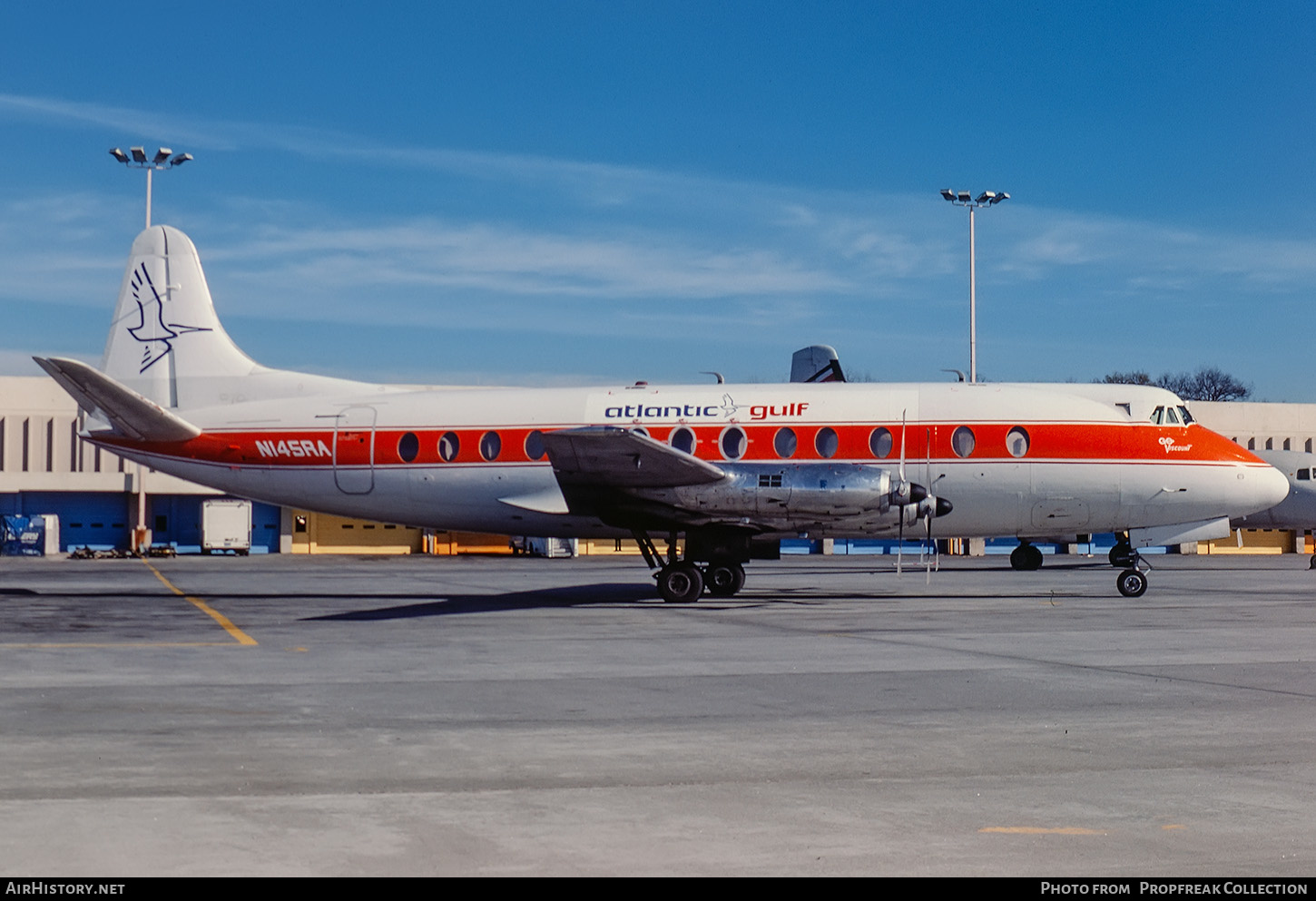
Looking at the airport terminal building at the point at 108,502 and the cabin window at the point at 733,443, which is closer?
the cabin window at the point at 733,443

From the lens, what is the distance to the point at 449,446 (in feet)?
88.0

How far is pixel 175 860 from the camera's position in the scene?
21.0 ft

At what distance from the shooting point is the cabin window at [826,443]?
2573 centimetres

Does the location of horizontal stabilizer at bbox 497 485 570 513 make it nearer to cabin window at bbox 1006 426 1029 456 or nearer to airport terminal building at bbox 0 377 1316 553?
cabin window at bbox 1006 426 1029 456

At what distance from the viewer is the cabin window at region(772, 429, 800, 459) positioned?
25.8 metres

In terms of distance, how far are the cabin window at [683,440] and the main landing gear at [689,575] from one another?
183cm

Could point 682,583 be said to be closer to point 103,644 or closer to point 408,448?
point 408,448

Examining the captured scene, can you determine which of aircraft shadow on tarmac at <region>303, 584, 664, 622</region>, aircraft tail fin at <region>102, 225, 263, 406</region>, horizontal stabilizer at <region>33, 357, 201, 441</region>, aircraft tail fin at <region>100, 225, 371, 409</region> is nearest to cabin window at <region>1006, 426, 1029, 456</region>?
aircraft shadow on tarmac at <region>303, 584, 664, 622</region>

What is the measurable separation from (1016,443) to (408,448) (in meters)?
12.6

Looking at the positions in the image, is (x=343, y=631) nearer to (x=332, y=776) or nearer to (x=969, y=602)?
(x=332, y=776)

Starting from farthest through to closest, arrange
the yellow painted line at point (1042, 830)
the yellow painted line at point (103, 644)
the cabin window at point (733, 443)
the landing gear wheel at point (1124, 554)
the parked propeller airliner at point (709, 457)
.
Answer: the landing gear wheel at point (1124, 554)
the cabin window at point (733, 443)
the parked propeller airliner at point (709, 457)
the yellow painted line at point (103, 644)
the yellow painted line at point (1042, 830)

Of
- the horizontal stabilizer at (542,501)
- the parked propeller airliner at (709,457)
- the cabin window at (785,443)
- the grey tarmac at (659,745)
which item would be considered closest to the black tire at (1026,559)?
the parked propeller airliner at (709,457)

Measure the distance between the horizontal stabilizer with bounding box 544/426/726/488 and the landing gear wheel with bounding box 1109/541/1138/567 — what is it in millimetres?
9851

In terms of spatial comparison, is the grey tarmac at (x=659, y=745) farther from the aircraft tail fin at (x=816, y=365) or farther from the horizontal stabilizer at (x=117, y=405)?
the aircraft tail fin at (x=816, y=365)
